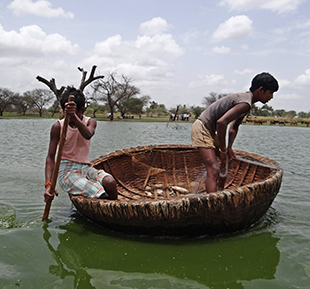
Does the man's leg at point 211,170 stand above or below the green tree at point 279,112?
below

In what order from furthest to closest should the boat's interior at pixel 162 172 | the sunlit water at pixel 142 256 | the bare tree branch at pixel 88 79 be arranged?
the bare tree branch at pixel 88 79 < the boat's interior at pixel 162 172 < the sunlit water at pixel 142 256

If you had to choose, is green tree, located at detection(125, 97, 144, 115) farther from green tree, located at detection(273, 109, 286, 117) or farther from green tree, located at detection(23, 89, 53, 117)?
green tree, located at detection(273, 109, 286, 117)

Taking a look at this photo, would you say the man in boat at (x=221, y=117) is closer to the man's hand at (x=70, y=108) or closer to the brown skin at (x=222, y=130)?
the brown skin at (x=222, y=130)

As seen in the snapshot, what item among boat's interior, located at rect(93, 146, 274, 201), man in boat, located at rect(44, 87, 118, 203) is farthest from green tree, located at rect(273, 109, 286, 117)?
man in boat, located at rect(44, 87, 118, 203)

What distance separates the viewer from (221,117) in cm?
268

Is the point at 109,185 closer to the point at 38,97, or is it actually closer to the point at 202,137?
the point at 202,137

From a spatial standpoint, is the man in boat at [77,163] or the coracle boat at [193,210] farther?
the man in boat at [77,163]

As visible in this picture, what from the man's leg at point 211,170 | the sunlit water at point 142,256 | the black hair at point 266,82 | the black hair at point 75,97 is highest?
the black hair at point 266,82

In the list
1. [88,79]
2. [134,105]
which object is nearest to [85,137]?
[88,79]

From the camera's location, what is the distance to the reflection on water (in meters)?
1.87

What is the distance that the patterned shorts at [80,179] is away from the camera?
2547 mm

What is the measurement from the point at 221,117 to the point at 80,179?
148cm

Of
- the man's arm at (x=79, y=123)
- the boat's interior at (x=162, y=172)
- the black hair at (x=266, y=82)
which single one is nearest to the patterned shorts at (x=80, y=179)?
the man's arm at (x=79, y=123)

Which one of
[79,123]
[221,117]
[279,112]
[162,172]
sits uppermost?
[279,112]
